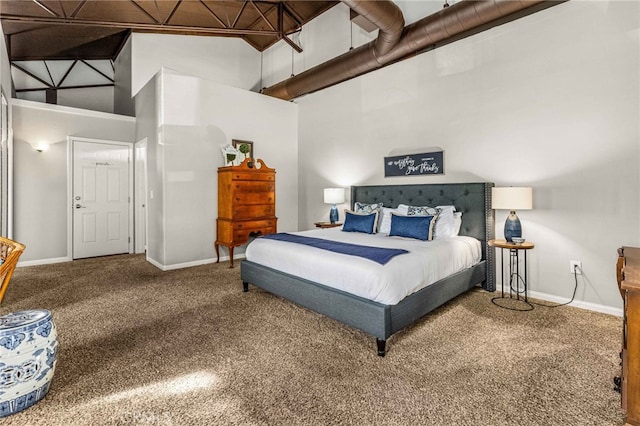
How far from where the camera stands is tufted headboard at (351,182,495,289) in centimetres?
368

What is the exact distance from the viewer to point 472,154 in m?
3.91

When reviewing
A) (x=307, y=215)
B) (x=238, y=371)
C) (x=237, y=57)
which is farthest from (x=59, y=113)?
(x=238, y=371)

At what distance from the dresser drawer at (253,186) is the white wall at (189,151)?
1.71 ft

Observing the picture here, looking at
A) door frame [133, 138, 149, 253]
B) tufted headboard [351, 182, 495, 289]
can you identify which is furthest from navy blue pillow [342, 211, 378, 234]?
door frame [133, 138, 149, 253]

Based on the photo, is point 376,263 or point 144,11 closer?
point 376,263

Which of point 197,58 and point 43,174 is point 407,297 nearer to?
point 43,174

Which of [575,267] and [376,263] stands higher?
[376,263]

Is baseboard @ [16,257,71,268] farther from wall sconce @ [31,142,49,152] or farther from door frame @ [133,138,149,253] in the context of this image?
wall sconce @ [31,142,49,152]

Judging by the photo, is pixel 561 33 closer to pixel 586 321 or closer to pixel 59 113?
pixel 586 321

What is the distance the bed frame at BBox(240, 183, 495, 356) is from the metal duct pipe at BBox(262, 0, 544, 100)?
5.60 feet

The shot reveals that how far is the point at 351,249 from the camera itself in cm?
290

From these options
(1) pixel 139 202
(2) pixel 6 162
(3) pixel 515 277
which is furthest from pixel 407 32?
(2) pixel 6 162

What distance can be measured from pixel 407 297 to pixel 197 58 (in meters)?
6.31

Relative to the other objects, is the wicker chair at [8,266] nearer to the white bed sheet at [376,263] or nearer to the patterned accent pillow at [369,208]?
the white bed sheet at [376,263]
